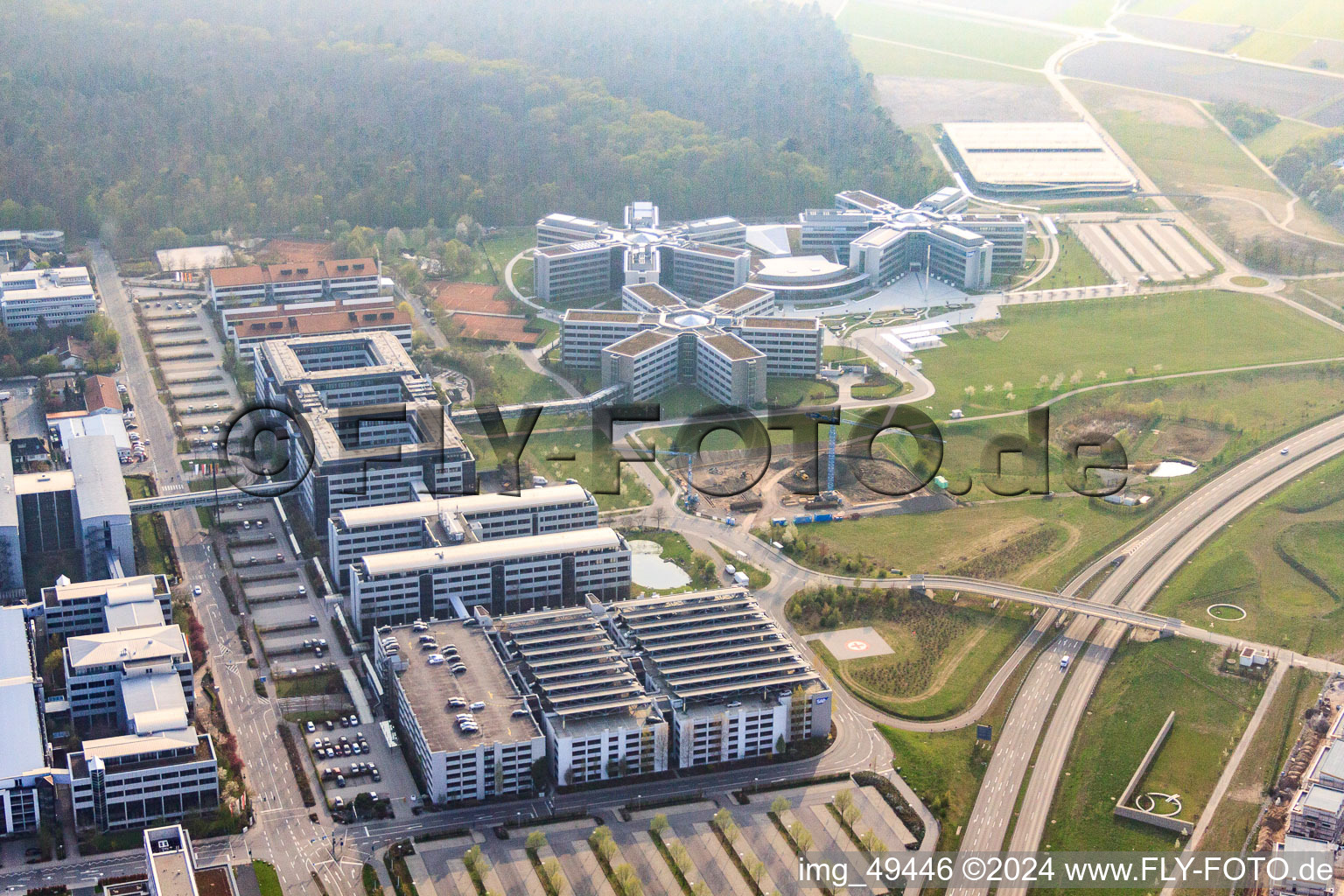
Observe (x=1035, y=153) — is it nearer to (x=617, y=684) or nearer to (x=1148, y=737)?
(x=1148, y=737)

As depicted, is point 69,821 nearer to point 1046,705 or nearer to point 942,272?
point 1046,705

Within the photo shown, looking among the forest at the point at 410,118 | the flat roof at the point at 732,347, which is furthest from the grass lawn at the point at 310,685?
the forest at the point at 410,118

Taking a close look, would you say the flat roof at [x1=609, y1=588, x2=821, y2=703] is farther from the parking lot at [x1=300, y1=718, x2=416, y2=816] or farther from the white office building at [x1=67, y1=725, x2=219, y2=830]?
the white office building at [x1=67, y1=725, x2=219, y2=830]

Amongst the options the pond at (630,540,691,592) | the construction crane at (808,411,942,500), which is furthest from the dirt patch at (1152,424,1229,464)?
the pond at (630,540,691,592)

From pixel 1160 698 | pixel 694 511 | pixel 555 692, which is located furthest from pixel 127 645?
pixel 1160 698

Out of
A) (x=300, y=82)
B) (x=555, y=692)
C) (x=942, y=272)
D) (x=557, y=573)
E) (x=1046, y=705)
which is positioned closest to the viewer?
(x=555, y=692)

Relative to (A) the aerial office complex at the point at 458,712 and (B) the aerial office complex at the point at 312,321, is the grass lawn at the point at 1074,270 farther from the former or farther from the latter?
(A) the aerial office complex at the point at 458,712
